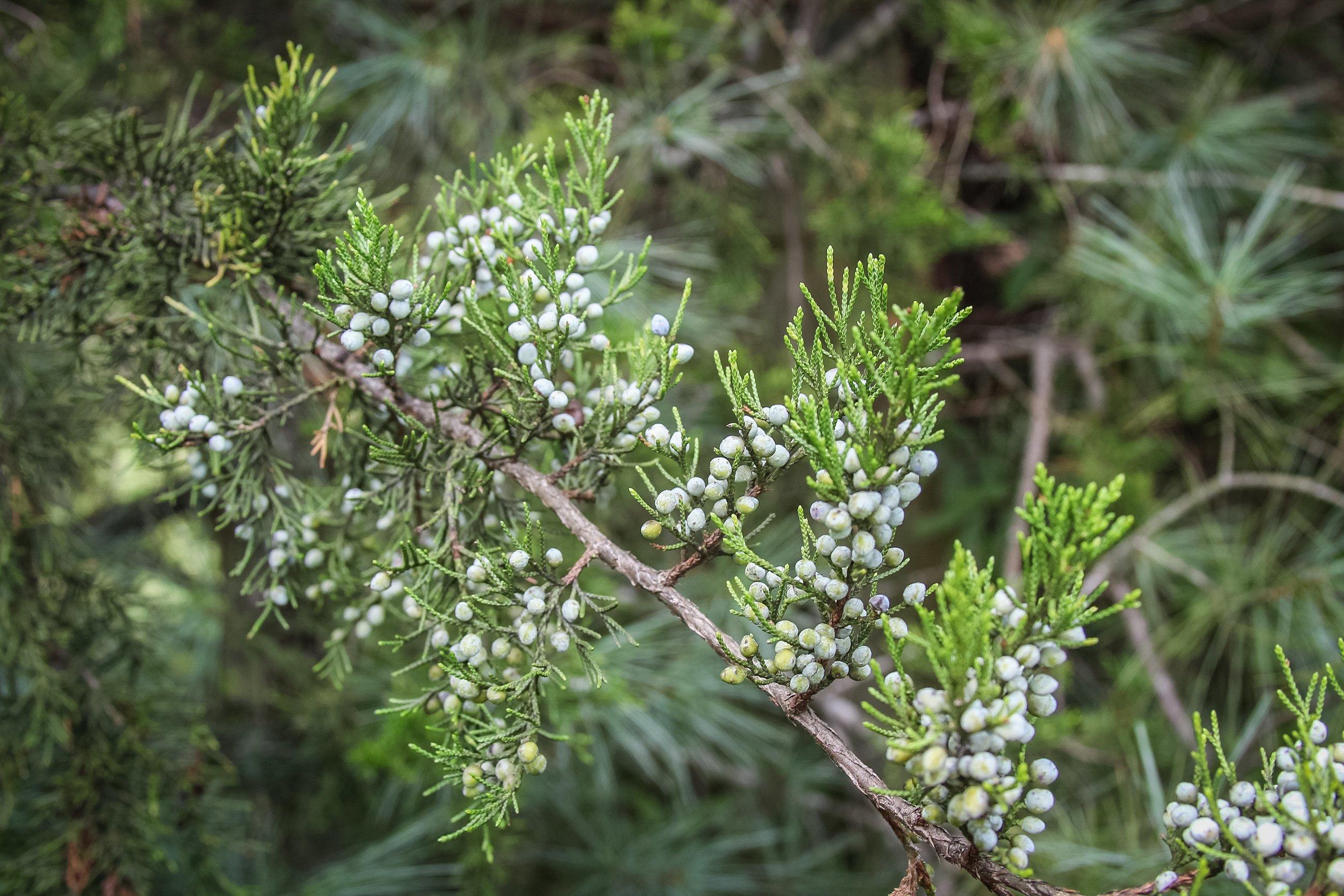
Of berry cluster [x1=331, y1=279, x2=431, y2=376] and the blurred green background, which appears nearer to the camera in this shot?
berry cluster [x1=331, y1=279, x2=431, y2=376]

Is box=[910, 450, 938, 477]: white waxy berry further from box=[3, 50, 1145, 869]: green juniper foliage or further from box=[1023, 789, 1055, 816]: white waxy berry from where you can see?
box=[1023, 789, 1055, 816]: white waxy berry

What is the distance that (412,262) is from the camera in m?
0.51

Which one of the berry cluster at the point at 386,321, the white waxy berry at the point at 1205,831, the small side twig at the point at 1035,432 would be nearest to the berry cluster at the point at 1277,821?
the white waxy berry at the point at 1205,831

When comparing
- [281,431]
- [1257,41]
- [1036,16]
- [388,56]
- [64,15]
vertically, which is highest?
[1257,41]

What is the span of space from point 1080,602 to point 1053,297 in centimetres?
157

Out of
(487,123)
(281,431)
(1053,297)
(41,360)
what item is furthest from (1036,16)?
(41,360)

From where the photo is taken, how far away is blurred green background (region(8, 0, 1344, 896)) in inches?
47.3

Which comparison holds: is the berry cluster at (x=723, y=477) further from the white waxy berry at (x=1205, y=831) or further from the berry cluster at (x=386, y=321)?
the white waxy berry at (x=1205, y=831)

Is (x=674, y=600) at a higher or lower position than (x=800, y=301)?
lower

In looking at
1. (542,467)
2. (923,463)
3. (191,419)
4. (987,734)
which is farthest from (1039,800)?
(191,419)

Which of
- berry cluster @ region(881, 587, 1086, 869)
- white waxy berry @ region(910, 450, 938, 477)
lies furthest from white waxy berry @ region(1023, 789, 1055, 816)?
white waxy berry @ region(910, 450, 938, 477)

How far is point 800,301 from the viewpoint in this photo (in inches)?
63.6

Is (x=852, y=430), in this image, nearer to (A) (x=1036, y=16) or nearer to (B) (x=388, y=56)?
(B) (x=388, y=56)

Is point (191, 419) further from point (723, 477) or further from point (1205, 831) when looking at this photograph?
point (1205, 831)
